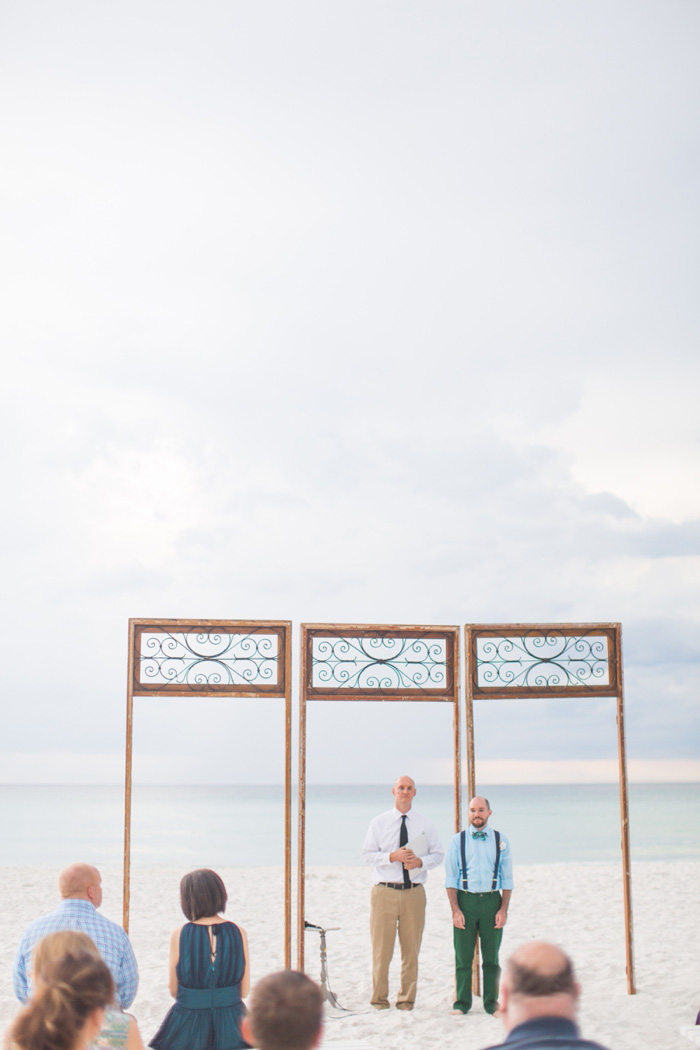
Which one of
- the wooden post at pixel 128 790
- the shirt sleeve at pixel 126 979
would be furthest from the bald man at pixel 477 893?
the shirt sleeve at pixel 126 979

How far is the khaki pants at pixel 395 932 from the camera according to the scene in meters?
6.70

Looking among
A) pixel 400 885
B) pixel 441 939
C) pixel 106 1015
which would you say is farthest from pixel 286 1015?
pixel 441 939

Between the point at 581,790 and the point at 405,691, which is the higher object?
the point at 405,691

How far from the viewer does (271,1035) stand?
7.87ft

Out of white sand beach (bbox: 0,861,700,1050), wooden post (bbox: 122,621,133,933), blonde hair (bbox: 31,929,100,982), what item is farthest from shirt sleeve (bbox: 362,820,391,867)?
blonde hair (bbox: 31,929,100,982)

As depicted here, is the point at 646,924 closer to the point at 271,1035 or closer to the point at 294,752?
the point at 294,752

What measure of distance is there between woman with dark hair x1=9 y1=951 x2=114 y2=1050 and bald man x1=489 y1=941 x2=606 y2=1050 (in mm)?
988

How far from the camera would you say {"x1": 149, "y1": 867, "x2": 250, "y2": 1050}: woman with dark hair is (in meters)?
4.14

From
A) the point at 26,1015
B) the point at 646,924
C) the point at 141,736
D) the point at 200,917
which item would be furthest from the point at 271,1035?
the point at 141,736

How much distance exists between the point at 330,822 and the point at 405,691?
3198cm

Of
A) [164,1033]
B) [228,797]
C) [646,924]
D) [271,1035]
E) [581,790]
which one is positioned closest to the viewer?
[271,1035]

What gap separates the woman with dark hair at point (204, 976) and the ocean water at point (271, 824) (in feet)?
76.7

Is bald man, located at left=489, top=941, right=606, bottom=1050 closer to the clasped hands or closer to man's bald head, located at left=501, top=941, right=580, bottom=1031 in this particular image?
man's bald head, located at left=501, top=941, right=580, bottom=1031

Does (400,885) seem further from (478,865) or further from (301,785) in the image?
(301,785)
